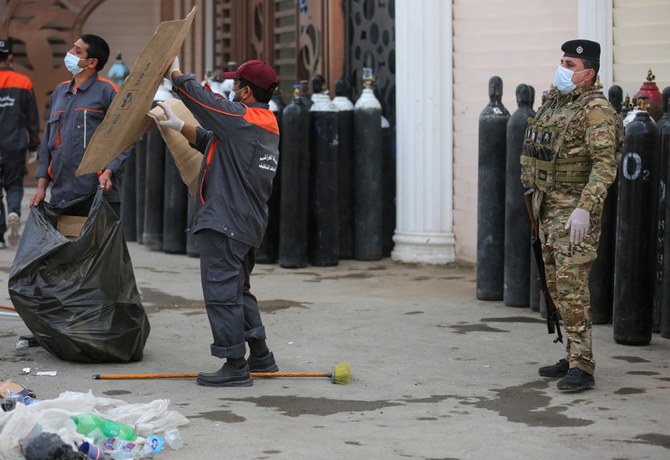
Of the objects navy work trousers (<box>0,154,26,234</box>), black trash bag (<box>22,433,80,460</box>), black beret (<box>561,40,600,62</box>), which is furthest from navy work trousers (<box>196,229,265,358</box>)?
navy work trousers (<box>0,154,26,234</box>)

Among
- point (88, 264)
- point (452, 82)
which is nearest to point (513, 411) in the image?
point (88, 264)

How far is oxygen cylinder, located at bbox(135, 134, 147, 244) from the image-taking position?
1266 cm

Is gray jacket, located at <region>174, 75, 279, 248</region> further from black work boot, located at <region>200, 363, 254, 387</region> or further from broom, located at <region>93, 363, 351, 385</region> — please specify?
broom, located at <region>93, 363, 351, 385</region>

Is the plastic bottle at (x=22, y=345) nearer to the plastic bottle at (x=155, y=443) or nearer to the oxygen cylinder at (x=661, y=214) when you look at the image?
the plastic bottle at (x=155, y=443)

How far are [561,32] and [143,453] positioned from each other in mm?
6232

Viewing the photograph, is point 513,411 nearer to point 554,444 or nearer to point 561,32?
point 554,444

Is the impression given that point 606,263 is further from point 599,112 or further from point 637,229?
point 599,112

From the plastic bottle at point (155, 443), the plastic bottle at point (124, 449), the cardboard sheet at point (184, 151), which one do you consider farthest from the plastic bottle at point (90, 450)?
the cardboard sheet at point (184, 151)

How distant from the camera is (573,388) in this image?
6.57 meters

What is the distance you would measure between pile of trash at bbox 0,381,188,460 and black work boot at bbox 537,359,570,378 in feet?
7.08

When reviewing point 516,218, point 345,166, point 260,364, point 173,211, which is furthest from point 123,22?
point 260,364

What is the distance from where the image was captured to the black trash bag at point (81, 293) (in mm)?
7148

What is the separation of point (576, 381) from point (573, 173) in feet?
3.51

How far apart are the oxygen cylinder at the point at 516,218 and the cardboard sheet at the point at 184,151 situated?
8.59 ft
